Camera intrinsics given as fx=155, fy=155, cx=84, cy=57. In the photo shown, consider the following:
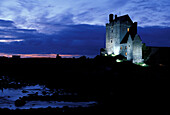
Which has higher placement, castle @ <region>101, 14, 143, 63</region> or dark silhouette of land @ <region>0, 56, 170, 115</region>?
castle @ <region>101, 14, 143, 63</region>

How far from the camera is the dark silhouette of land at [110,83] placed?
15.6 metres

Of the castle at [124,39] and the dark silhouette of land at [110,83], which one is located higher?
the castle at [124,39]

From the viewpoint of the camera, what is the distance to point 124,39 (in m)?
44.4

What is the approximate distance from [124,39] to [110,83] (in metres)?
19.3

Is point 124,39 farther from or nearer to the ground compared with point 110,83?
farther from the ground

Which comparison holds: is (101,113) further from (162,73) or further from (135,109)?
(162,73)

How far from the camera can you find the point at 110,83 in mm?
29266

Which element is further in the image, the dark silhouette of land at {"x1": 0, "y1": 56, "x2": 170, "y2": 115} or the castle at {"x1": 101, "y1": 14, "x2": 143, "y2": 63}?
the castle at {"x1": 101, "y1": 14, "x2": 143, "y2": 63}

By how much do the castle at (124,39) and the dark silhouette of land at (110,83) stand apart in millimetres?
3309

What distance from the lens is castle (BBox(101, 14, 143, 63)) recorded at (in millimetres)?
38625

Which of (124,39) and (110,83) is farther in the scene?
(124,39)

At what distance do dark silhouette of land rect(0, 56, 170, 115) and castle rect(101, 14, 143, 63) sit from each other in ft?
10.9

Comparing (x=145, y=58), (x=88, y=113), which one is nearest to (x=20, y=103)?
(x=88, y=113)

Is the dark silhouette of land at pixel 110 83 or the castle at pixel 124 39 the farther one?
the castle at pixel 124 39
